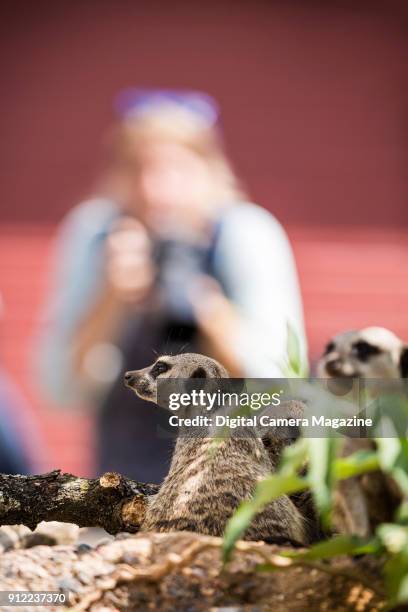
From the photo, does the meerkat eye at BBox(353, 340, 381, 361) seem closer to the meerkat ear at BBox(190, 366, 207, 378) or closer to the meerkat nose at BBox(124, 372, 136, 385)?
the meerkat ear at BBox(190, 366, 207, 378)

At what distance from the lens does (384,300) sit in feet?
9.40

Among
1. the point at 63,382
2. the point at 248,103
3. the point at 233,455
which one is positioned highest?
the point at 248,103

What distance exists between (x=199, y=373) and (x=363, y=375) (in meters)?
0.35

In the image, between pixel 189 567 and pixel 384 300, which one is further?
pixel 384 300

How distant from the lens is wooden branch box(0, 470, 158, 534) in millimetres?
1615

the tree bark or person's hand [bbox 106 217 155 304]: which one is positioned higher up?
person's hand [bbox 106 217 155 304]

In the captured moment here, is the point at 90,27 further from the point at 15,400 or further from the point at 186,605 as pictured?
the point at 186,605

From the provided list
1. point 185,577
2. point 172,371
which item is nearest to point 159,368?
point 172,371

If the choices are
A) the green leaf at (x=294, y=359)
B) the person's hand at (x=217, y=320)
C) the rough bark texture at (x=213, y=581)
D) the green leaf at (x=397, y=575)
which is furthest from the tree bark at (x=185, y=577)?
the person's hand at (x=217, y=320)

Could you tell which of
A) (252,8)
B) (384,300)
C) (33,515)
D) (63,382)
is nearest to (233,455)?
(33,515)

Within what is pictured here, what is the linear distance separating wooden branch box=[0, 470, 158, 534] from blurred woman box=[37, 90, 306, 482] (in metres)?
0.15

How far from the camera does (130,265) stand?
85.0 inches

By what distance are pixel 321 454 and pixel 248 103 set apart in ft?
7.13

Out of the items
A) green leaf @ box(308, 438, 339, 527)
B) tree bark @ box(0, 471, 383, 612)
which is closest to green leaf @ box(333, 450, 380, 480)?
green leaf @ box(308, 438, 339, 527)
